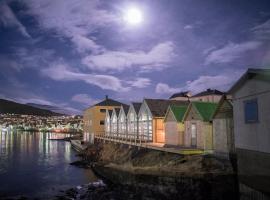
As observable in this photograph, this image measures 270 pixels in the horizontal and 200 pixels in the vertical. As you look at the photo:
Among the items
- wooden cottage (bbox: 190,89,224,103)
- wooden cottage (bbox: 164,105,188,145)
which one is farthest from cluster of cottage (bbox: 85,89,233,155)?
wooden cottage (bbox: 190,89,224,103)

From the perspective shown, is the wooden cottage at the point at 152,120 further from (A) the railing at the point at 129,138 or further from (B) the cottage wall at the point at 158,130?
(A) the railing at the point at 129,138

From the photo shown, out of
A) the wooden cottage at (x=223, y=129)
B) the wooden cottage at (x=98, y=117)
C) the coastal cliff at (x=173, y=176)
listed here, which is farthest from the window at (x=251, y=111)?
the wooden cottage at (x=98, y=117)

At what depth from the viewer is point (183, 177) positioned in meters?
29.3

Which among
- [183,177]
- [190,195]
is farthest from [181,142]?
[190,195]

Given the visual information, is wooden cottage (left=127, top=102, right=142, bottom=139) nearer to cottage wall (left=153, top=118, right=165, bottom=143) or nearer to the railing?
the railing

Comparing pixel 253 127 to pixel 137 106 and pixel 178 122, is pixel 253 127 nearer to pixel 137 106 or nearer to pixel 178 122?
pixel 178 122

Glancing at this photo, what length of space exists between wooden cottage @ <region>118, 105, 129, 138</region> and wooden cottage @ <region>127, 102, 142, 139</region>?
2.22 meters

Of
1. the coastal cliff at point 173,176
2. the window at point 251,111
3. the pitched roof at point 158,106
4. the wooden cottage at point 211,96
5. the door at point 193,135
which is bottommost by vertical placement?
the coastal cliff at point 173,176

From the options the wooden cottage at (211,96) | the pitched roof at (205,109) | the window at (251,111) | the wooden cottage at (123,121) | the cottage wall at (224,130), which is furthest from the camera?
the wooden cottage at (211,96)

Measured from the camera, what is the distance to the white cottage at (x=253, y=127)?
18922mm

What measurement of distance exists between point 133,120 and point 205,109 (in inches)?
893

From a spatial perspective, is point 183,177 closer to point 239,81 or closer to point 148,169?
point 148,169

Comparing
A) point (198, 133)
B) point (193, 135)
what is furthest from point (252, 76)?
point (193, 135)

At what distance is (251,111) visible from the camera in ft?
67.7
